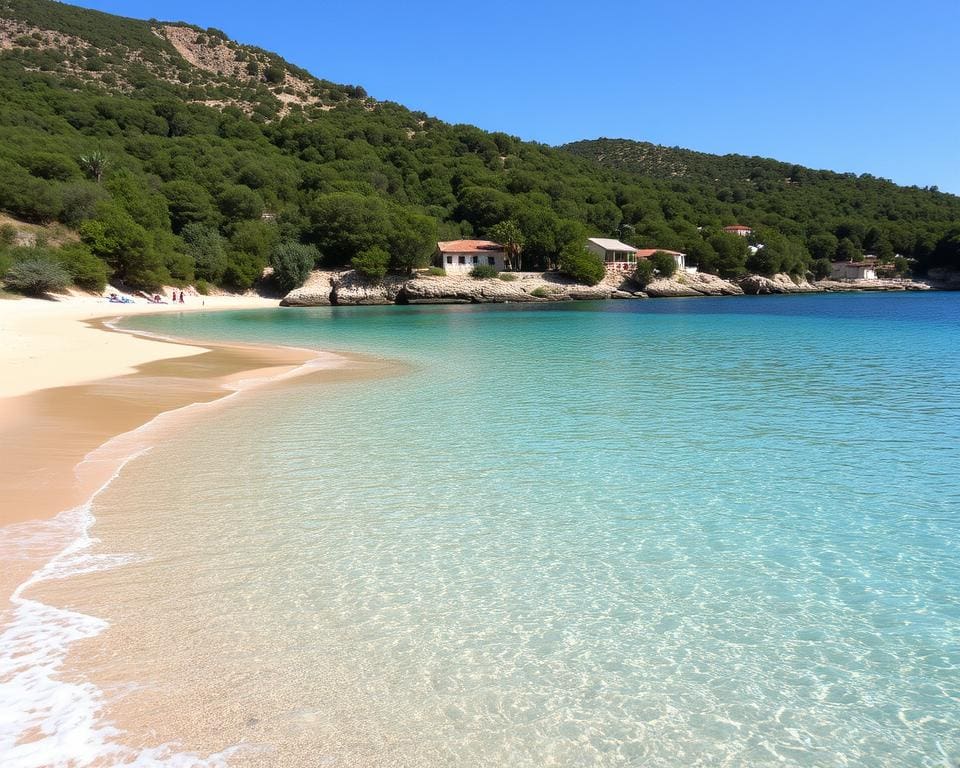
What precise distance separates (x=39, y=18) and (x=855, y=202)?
520ft

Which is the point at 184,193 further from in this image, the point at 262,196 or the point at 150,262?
the point at 150,262

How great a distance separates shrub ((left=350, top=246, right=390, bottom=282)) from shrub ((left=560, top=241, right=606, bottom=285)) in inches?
795

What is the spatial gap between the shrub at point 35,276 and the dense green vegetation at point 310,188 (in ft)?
10.1

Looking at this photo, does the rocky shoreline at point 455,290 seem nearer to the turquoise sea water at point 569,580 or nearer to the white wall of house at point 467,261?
the white wall of house at point 467,261

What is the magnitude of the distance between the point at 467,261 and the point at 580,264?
13150mm

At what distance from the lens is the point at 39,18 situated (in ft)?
405

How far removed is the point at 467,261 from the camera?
78875 millimetres

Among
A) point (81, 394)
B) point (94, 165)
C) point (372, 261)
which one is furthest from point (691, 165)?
point (81, 394)

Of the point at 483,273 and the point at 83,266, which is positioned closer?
the point at 83,266

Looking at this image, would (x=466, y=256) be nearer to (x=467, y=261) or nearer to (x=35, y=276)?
(x=467, y=261)

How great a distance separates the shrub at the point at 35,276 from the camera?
1795 inches

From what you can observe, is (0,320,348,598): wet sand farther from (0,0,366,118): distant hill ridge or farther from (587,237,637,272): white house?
(0,0,366,118): distant hill ridge

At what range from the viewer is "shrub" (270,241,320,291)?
68.5 meters

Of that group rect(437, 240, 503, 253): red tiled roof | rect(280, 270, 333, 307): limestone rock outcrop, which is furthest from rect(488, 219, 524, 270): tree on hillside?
rect(280, 270, 333, 307): limestone rock outcrop
